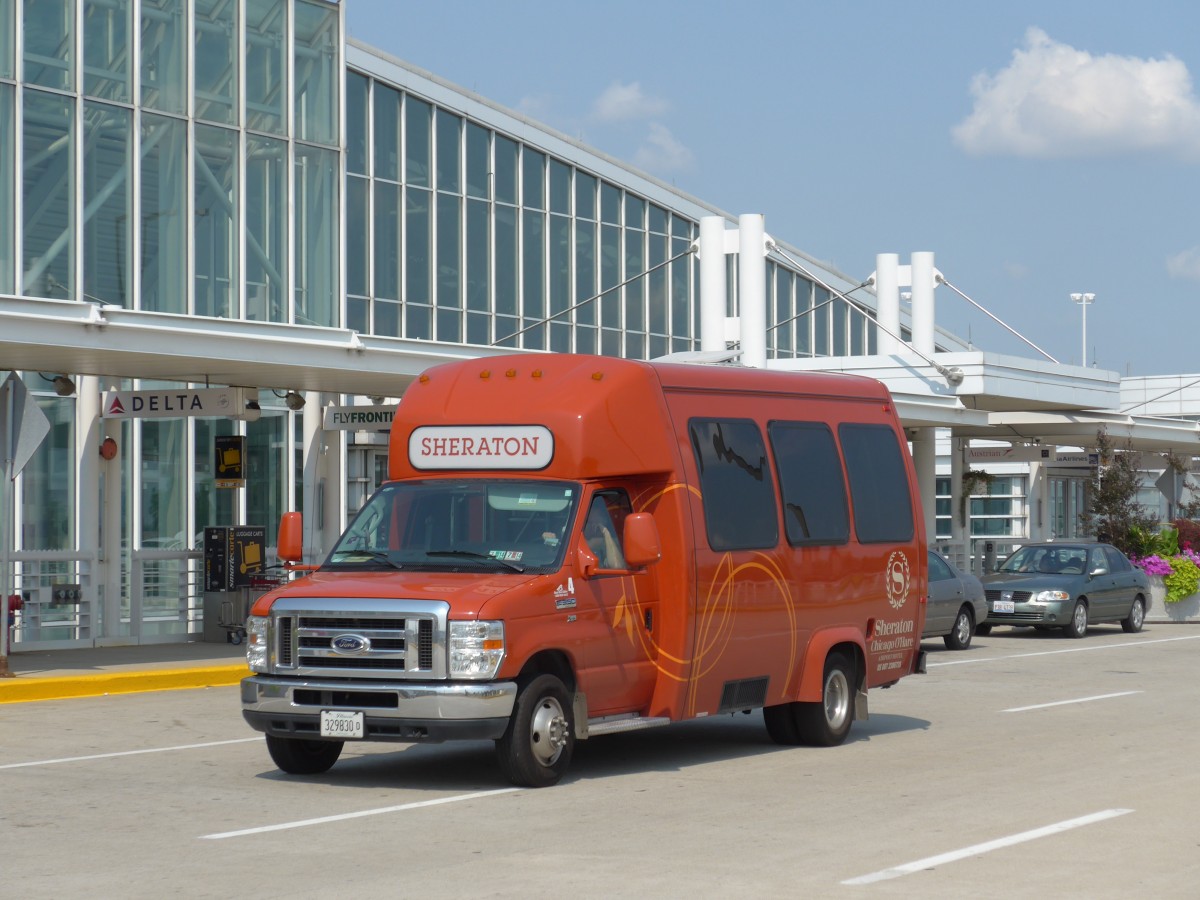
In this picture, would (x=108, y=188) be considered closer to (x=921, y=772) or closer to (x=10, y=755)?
(x=10, y=755)

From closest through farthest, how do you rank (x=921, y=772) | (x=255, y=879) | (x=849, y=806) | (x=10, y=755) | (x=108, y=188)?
1. (x=255, y=879)
2. (x=849, y=806)
3. (x=921, y=772)
4. (x=10, y=755)
5. (x=108, y=188)

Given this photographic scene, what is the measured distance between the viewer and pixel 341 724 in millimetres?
11258

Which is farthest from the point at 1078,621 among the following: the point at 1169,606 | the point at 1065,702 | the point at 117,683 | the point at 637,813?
the point at 637,813

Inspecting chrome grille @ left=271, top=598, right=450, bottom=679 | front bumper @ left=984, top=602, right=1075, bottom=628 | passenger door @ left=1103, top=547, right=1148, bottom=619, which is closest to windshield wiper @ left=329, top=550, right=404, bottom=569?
chrome grille @ left=271, top=598, right=450, bottom=679

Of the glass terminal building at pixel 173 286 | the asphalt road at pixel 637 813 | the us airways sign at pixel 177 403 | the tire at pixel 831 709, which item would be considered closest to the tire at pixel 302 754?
the asphalt road at pixel 637 813

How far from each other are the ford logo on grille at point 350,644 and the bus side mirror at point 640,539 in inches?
72.0

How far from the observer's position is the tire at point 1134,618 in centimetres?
3070

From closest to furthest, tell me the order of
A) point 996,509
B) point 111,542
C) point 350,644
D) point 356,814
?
point 356,814 < point 350,644 < point 111,542 < point 996,509

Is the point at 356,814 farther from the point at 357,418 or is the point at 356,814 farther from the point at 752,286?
the point at 752,286

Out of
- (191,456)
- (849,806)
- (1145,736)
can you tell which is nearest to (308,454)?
(191,456)

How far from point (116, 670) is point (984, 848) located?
1259cm

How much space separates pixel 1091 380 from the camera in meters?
38.0

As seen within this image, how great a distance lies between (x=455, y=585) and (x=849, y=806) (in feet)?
9.22

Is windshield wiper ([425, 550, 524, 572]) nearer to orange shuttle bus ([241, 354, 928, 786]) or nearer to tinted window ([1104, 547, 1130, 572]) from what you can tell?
orange shuttle bus ([241, 354, 928, 786])
